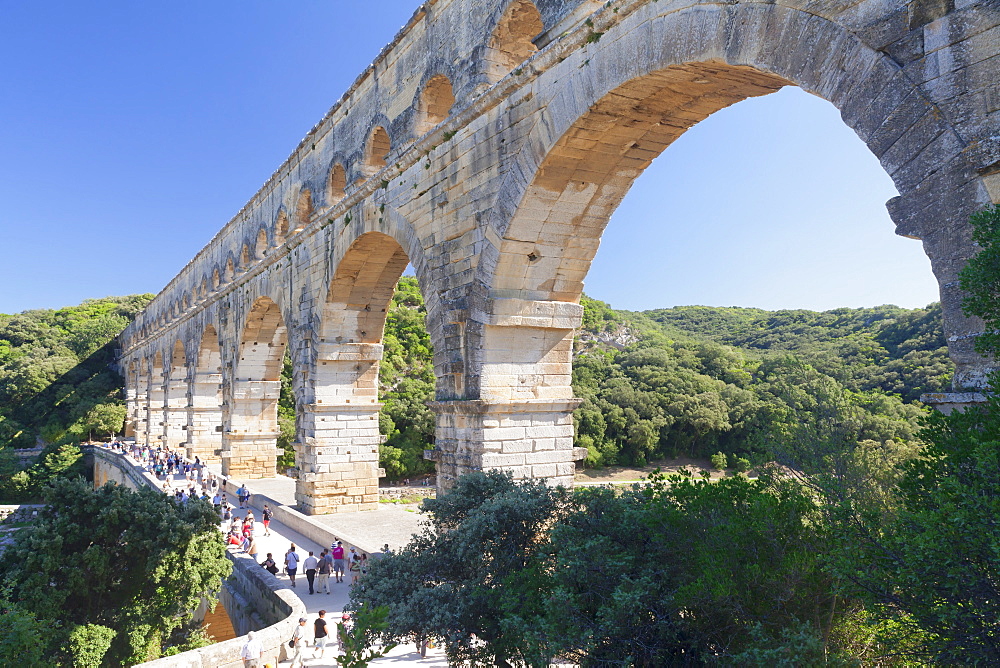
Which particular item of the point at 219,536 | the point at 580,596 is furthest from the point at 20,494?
the point at 580,596

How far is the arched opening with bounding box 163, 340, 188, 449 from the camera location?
2592 cm

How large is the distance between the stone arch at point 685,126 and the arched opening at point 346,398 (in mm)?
4857

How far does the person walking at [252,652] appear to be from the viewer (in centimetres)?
623

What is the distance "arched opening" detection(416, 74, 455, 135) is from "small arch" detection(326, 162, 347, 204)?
3420 mm

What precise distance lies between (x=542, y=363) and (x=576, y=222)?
1694mm

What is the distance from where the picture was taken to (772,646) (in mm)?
3154

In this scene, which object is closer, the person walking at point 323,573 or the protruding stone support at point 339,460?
the person walking at point 323,573

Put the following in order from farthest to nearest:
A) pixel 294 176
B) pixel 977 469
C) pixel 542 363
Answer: pixel 294 176 < pixel 542 363 < pixel 977 469

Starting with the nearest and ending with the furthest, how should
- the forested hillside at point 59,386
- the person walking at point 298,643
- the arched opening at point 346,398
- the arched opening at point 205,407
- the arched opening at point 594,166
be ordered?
the arched opening at point 594,166 < the person walking at point 298,643 < the arched opening at point 346,398 < the arched opening at point 205,407 < the forested hillside at point 59,386

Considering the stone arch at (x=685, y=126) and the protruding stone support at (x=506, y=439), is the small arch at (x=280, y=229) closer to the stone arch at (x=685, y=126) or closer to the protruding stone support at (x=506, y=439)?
the protruding stone support at (x=506, y=439)

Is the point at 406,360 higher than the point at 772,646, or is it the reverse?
the point at 406,360

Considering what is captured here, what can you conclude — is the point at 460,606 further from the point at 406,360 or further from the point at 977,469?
the point at 406,360

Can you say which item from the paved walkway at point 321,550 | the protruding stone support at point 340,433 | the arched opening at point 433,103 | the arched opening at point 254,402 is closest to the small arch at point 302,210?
the protruding stone support at point 340,433

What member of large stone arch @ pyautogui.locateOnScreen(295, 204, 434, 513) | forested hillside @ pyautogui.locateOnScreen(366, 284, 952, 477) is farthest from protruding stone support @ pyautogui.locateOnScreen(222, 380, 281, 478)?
forested hillside @ pyautogui.locateOnScreen(366, 284, 952, 477)
